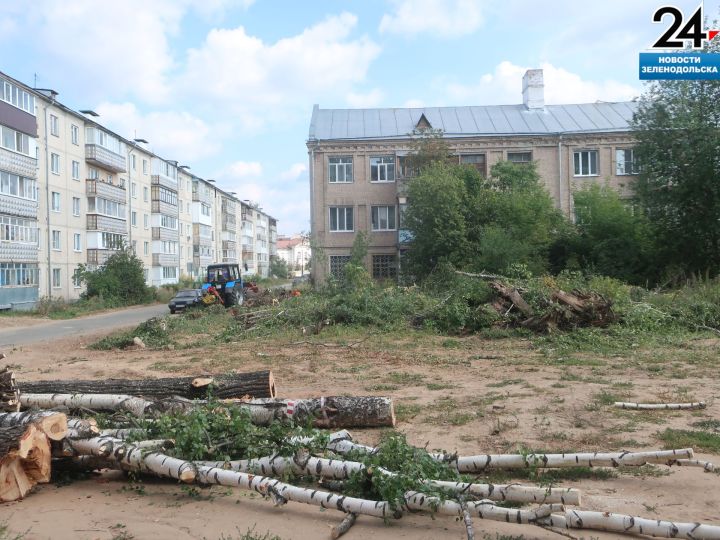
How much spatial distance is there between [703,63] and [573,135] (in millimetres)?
15098

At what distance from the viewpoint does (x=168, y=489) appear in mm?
5773

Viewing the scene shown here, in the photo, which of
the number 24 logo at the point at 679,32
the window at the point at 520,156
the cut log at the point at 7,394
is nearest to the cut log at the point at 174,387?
the cut log at the point at 7,394

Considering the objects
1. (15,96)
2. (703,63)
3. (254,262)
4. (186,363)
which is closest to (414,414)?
(186,363)

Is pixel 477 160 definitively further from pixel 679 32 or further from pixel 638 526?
pixel 638 526

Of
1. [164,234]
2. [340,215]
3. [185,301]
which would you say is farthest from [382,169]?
[164,234]

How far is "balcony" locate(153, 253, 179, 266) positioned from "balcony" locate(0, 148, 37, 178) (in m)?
21.5

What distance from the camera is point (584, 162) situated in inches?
1608

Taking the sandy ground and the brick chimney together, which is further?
the brick chimney

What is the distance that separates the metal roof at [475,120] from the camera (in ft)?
136

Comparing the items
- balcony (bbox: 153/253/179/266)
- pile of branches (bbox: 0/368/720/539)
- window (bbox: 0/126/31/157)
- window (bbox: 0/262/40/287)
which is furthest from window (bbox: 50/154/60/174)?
pile of branches (bbox: 0/368/720/539)

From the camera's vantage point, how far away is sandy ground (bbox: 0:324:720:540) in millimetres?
4969

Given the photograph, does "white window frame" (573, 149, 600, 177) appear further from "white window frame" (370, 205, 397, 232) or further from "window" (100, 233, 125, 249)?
"window" (100, 233, 125, 249)

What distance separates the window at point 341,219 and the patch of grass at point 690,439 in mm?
35043

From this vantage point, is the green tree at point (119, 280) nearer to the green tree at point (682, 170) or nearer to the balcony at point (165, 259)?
the balcony at point (165, 259)
